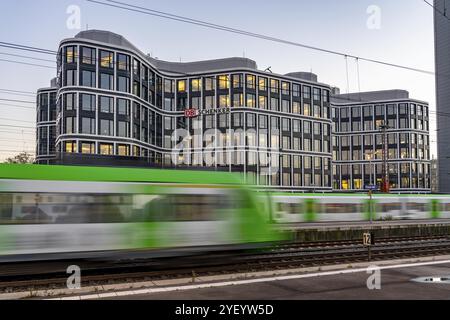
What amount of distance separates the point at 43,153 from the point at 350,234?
77.2 meters

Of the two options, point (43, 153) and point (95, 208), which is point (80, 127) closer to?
point (43, 153)

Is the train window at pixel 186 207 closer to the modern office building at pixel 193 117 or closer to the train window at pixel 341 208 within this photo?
the train window at pixel 341 208

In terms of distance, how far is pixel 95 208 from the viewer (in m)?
13.2

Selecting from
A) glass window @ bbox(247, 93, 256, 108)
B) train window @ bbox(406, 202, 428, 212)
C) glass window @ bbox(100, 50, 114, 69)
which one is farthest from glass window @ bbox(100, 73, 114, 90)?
train window @ bbox(406, 202, 428, 212)

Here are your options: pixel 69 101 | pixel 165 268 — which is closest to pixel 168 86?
pixel 69 101

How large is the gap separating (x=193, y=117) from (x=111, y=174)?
5984 cm

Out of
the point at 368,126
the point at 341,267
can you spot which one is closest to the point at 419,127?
the point at 368,126

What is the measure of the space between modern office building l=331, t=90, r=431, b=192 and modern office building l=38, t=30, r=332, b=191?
23.5m

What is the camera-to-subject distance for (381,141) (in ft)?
352

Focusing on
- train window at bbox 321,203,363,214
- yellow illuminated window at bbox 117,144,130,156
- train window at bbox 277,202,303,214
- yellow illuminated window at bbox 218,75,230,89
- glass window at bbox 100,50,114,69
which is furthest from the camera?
yellow illuminated window at bbox 218,75,230,89

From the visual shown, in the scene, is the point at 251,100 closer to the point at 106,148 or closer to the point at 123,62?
the point at 123,62

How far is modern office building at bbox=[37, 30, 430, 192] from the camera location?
212ft

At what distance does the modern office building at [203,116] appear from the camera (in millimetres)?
64500

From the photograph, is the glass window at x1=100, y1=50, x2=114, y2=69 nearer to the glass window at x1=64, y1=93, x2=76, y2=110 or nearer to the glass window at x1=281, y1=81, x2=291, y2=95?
the glass window at x1=64, y1=93, x2=76, y2=110
